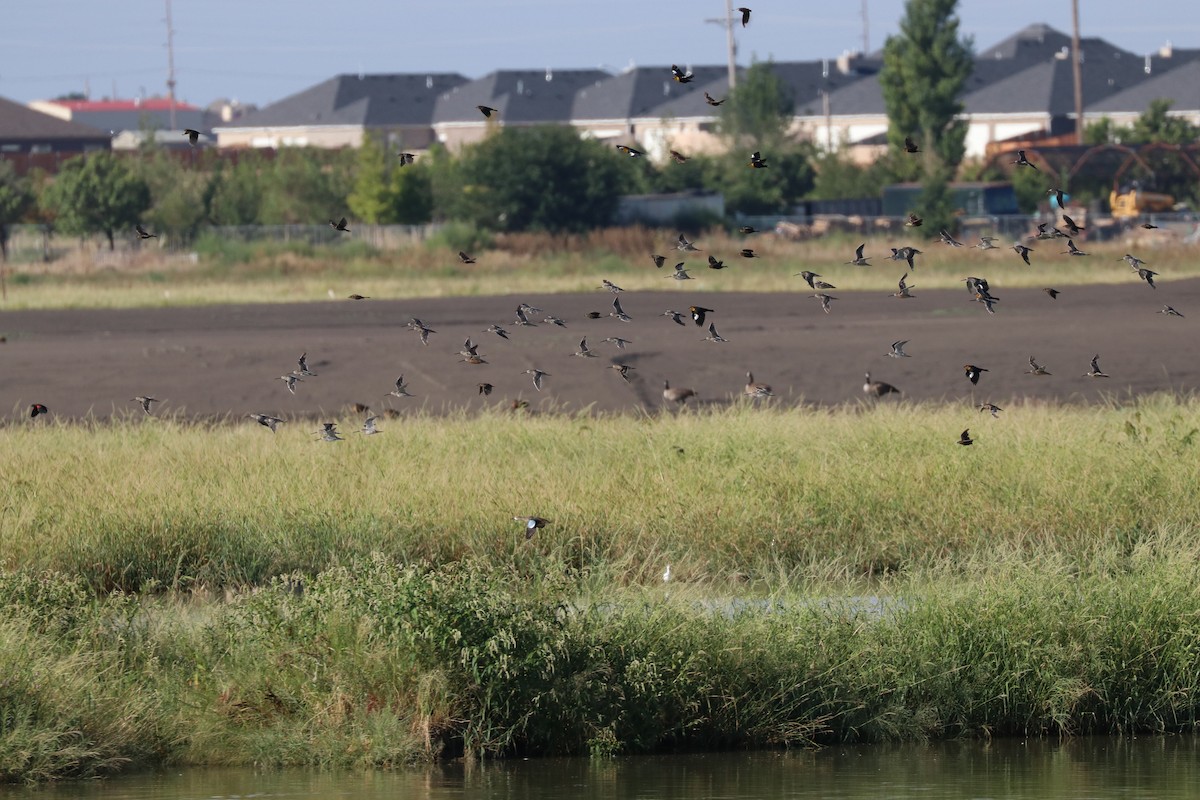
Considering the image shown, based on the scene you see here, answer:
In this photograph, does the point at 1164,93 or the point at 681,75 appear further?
the point at 1164,93

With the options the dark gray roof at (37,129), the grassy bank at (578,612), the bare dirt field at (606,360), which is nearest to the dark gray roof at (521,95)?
the dark gray roof at (37,129)

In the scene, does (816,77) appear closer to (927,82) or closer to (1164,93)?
(1164,93)

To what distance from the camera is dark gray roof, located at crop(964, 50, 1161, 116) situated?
103125 mm

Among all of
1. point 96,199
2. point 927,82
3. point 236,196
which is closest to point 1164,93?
point 927,82

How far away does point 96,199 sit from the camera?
207 feet

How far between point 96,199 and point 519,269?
16.9 m

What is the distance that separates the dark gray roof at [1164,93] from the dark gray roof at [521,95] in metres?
35.0

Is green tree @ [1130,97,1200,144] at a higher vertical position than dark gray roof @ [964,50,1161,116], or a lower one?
lower

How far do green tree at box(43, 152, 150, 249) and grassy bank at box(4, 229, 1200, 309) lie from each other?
3.49 metres

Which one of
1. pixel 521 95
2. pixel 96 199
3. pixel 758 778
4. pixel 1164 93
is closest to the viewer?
pixel 758 778

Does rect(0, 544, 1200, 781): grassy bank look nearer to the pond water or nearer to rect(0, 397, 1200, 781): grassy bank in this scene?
rect(0, 397, 1200, 781): grassy bank

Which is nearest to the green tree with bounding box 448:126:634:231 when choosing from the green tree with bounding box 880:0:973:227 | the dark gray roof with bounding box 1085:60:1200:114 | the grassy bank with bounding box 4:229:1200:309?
the grassy bank with bounding box 4:229:1200:309

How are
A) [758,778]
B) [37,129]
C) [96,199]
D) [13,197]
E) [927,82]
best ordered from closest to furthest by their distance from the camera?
[758,778] < [96,199] < [13,197] < [927,82] < [37,129]

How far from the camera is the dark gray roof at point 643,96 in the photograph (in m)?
115
